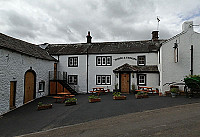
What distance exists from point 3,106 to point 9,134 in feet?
15.6

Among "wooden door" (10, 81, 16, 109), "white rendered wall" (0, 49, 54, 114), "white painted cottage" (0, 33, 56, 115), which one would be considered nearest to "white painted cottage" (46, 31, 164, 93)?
"white painted cottage" (0, 33, 56, 115)

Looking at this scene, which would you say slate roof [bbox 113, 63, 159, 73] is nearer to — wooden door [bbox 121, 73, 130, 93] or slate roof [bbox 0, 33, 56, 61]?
wooden door [bbox 121, 73, 130, 93]

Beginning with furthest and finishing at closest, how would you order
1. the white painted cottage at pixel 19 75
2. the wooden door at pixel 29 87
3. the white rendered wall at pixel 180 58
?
1. the white rendered wall at pixel 180 58
2. the wooden door at pixel 29 87
3. the white painted cottage at pixel 19 75

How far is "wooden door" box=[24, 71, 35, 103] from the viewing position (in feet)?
43.4

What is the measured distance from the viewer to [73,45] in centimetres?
2194

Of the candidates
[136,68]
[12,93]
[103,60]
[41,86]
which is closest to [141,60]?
[136,68]

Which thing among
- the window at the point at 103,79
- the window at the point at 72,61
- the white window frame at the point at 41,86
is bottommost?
the white window frame at the point at 41,86

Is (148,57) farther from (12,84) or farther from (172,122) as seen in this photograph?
(12,84)

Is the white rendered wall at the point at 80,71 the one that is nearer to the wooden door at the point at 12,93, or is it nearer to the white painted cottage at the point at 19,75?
the white painted cottage at the point at 19,75

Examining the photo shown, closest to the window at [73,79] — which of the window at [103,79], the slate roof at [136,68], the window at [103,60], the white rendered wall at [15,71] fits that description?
the window at [103,79]

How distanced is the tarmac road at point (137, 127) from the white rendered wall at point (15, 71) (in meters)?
5.89

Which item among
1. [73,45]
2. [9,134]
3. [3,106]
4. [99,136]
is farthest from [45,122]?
[73,45]

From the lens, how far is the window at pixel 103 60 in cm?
1869

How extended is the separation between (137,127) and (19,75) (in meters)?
10.9
